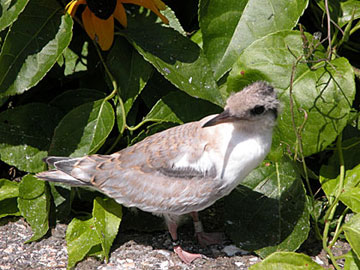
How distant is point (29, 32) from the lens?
361 cm

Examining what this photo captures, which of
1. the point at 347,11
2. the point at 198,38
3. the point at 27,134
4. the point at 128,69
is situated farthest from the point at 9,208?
the point at 347,11

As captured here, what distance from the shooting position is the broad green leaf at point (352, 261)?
3.26 metres

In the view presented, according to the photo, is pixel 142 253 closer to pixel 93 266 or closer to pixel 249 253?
pixel 93 266

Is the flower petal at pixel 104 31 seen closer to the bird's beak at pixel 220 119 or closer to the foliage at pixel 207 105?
the foliage at pixel 207 105

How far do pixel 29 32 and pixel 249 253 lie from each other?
6.18ft

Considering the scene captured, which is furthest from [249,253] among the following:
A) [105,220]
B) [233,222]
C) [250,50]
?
[250,50]

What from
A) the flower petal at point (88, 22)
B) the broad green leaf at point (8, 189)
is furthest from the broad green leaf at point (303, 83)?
the broad green leaf at point (8, 189)

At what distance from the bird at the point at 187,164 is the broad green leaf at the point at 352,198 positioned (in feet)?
1.78

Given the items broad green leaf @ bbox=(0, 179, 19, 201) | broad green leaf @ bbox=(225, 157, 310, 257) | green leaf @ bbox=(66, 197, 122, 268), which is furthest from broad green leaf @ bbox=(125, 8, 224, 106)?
broad green leaf @ bbox=(0, 179, 19, 201)

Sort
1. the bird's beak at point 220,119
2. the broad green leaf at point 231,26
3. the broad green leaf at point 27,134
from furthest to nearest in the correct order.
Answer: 1. the broad green leaf at point 27,134
2. the broad green leaf at point 231,26
3. the bird's beak at point 220,119

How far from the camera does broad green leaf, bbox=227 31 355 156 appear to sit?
3.45 meters

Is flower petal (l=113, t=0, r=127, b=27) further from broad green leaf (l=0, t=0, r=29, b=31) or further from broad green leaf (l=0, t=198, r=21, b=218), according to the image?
broad green leaf (l=0, t=198, r=21, b=218)

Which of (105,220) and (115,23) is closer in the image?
(105,220)

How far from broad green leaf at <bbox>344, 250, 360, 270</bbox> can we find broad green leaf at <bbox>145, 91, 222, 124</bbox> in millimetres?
1217
